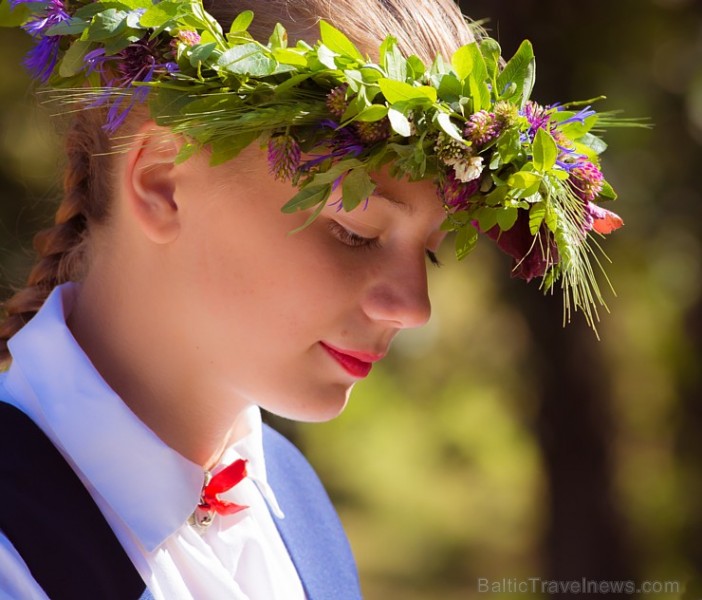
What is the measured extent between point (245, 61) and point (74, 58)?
1.11ft

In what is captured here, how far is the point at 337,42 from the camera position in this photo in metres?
1.58

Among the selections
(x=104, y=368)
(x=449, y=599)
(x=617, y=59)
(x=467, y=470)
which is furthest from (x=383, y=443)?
(x=104, y=368)

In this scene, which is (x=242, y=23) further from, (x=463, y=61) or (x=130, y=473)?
(x=130, y=473)

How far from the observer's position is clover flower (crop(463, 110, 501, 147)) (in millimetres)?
1587

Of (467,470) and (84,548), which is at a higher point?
(84,548)

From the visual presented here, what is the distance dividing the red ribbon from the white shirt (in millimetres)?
37

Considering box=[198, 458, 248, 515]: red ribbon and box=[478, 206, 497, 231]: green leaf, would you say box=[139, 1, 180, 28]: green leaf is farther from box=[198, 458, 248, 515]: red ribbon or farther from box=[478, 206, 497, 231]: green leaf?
box=[198, 458, 248, 515]: red ribbon

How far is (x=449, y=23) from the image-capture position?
1.86 meters

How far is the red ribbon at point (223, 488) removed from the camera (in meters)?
1.87

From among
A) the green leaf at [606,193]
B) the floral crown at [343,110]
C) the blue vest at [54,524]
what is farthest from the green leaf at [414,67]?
the blue vest at [54,524]

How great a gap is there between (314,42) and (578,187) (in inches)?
21.5

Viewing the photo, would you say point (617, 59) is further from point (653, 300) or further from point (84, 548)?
point (84, 548)

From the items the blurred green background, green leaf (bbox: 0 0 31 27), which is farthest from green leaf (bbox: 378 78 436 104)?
the blurred green background

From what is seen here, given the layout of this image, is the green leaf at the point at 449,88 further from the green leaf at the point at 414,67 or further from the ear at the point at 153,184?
the ear at the point at 153,184
